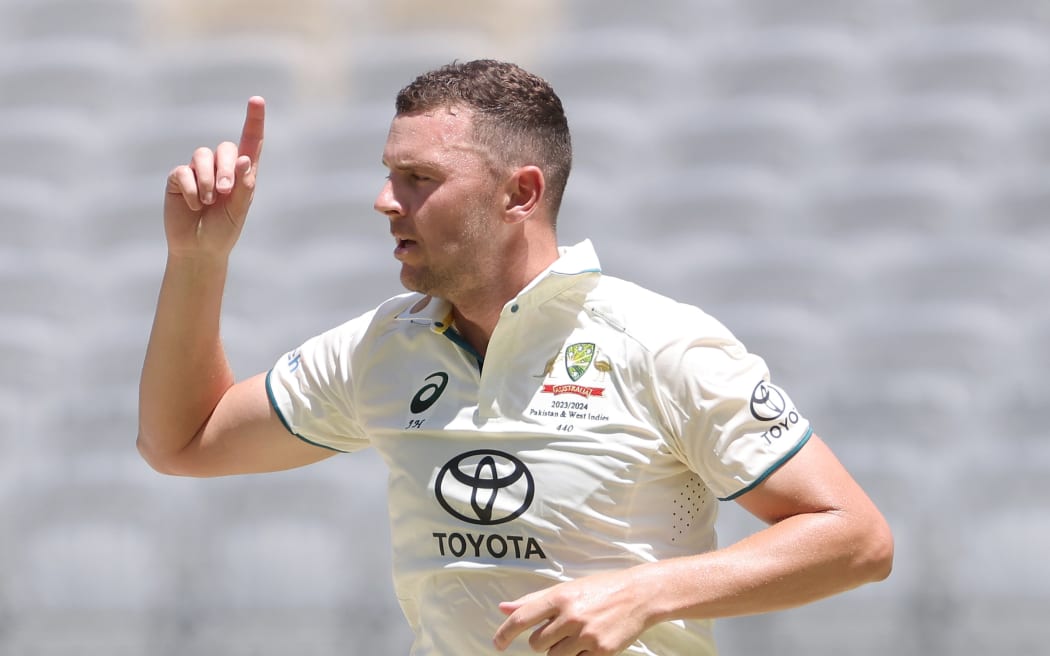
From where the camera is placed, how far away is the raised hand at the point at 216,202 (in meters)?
1.56

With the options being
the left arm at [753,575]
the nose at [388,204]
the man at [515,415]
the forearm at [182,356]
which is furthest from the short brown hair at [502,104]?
the left arm at [753,575]

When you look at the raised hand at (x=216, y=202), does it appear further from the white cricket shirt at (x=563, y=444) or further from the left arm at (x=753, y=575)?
the left arm at (x=753, y=575)

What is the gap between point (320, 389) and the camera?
164cm

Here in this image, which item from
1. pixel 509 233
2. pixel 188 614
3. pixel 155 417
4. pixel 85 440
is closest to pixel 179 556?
pixel 188 614

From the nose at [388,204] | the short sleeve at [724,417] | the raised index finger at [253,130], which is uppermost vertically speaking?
the raised index finger at [253,130]

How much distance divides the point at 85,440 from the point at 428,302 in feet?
8.42

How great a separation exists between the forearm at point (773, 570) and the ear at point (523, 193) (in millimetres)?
470

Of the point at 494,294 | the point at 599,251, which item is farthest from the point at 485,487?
the point at 599,251

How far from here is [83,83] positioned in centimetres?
469

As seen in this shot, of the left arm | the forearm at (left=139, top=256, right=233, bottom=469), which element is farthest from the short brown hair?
the left arm

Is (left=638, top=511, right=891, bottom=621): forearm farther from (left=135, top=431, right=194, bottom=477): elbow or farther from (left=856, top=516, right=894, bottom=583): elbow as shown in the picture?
(left=135, top=431, right=194, bottom=477): elbow

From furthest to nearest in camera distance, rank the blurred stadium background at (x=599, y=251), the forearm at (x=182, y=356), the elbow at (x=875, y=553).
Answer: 1. the blurred stadium background at (x=599, y=251)
2. the forearm at (x=182, y=356)
3. the elbow at (x=875, y=553)

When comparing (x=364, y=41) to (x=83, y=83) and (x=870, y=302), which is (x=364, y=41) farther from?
(x=870, y=302)

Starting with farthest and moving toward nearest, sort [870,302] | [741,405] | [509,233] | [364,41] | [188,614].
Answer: [364,41] < [870,302] < [188,614] < [509,233] < [741,405]
